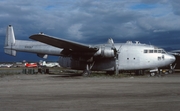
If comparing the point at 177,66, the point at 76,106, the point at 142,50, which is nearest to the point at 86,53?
the point at 142,50

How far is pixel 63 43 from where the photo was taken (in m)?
24.7

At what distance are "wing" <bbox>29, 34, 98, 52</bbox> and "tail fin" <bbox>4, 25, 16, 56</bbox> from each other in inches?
404

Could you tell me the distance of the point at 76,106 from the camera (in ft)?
27.1

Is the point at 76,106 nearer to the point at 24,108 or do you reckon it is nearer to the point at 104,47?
the point at 24,108

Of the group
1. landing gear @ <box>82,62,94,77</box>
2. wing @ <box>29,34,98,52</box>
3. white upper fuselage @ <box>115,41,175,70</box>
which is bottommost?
landing gear @ <box>82,62,94,77</box>

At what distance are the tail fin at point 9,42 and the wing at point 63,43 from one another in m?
10.3

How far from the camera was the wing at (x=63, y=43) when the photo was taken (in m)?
23.3

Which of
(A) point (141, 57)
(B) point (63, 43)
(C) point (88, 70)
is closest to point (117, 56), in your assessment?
(A) point (141, 57)

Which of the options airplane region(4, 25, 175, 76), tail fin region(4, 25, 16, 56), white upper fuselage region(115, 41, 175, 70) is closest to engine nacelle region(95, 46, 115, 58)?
airplane region(4, 25, 175, 76)

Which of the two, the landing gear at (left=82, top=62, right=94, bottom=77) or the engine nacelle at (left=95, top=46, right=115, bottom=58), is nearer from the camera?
Result: the engine nacelle at (left=95, top=46, right=115, bottom=58)

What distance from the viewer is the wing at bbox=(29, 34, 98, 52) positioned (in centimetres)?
2327

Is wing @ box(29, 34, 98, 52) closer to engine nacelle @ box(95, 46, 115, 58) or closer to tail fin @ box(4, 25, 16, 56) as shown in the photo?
engine nacelle @ box(95, 46, 115, 58)

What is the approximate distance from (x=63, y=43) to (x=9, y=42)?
1218 cm

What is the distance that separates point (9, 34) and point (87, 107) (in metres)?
28.5
